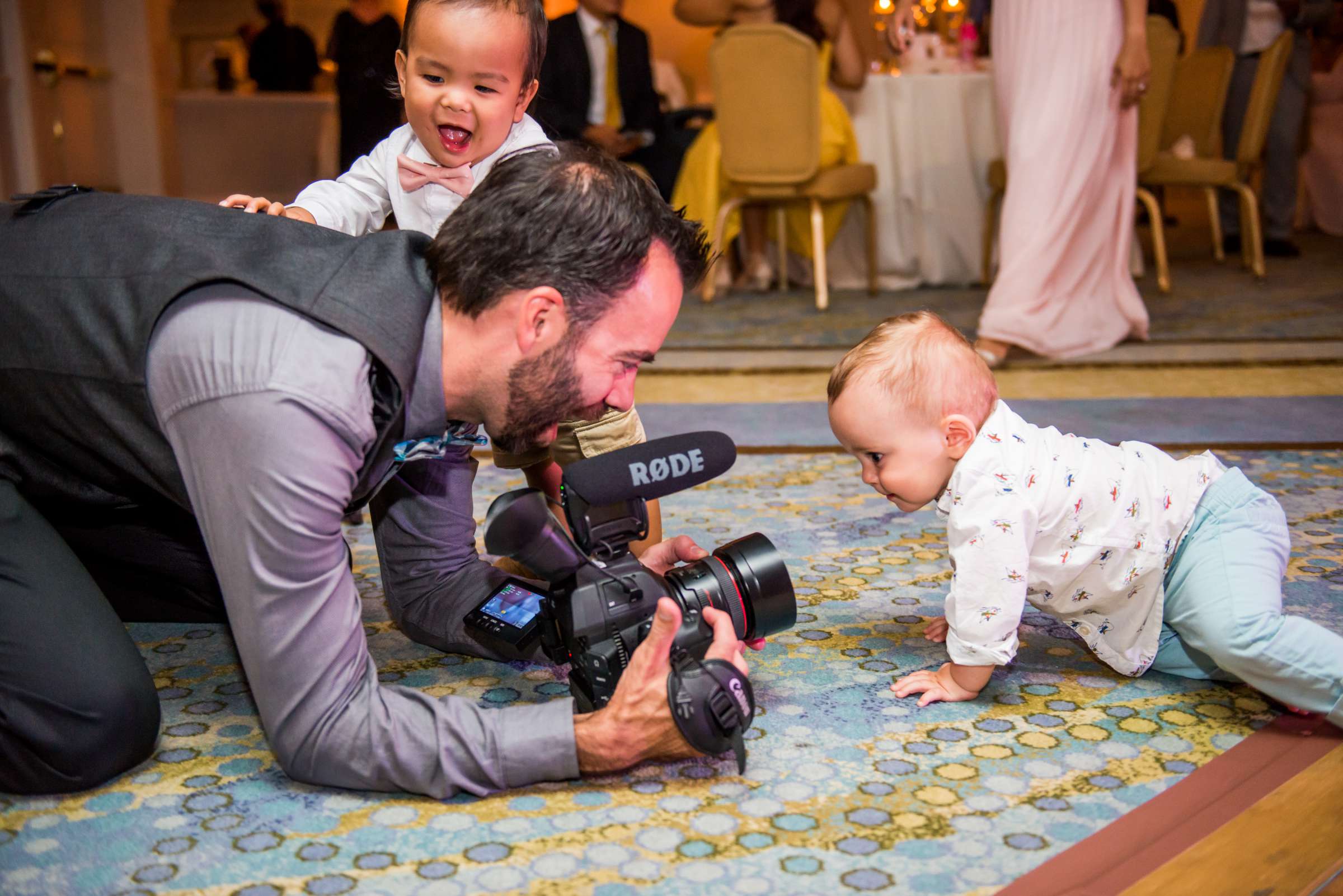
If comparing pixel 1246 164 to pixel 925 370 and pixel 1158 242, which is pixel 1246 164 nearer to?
pixel 1158 242

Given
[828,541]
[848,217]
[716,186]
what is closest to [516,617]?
[828,541]

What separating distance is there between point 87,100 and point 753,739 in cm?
682

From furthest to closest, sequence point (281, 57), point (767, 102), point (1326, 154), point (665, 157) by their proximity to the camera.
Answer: point (281, 57) → point (1326, 154) → point (665, 157) → point (767, 102)

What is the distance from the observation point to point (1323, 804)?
1119 millimetres

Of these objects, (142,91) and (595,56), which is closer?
(595,56)

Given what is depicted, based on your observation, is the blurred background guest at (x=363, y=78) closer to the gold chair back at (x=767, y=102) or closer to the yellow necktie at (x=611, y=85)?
the yellow necktie at (x=611, y=85)

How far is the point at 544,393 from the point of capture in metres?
1.19

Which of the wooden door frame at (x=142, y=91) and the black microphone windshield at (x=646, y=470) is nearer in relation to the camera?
the black microphone windshield at (x=646, y=470)

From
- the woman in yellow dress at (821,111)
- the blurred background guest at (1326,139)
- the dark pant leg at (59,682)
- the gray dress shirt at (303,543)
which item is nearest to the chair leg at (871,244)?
the woman in yellow dress at (821,111)

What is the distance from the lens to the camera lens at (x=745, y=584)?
1234 millimetres

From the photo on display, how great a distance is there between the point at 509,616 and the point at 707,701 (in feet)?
1.26

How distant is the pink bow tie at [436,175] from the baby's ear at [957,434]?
0.81 m

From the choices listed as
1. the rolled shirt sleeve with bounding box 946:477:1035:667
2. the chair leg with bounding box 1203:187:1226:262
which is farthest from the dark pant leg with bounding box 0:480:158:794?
the chair leg with bounding box 1203:187:1226:262

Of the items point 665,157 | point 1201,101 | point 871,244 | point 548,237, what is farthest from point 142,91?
point 548,237
